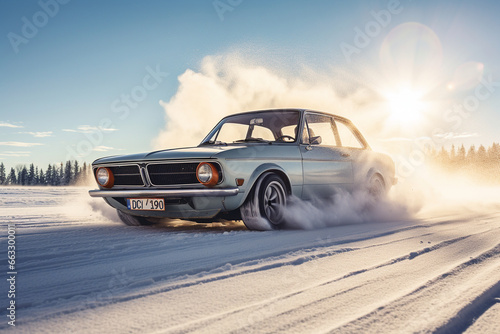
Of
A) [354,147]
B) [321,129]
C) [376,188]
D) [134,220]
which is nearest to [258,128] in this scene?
[321,129]

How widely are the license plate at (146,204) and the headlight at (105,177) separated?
0.46 meters

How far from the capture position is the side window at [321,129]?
20.2 ft

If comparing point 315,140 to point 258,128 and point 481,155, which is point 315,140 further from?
point 481,155

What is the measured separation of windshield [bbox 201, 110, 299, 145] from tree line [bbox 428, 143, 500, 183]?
71.6 meters

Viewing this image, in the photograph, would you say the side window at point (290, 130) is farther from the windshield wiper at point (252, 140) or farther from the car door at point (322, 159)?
the windshield wiper at point (252, 140)

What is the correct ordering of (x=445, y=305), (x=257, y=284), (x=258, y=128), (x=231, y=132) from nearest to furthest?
(x=445, y=305), (x=257, y=284), (x=258, y=128), (x=231, y=132)

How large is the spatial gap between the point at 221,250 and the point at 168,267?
2.37ft

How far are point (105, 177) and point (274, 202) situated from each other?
223 cm

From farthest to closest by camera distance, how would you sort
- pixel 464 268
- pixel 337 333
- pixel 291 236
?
pixel 291 236, pixel 464 268, pixel 337 333

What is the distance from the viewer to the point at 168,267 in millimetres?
2855

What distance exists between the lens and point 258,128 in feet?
20.4

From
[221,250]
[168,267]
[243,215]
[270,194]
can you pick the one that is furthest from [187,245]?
[270,194]

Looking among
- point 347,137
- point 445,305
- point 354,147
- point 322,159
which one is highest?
point 347,137

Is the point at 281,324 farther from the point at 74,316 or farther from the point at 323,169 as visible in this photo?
the point at 323,169
